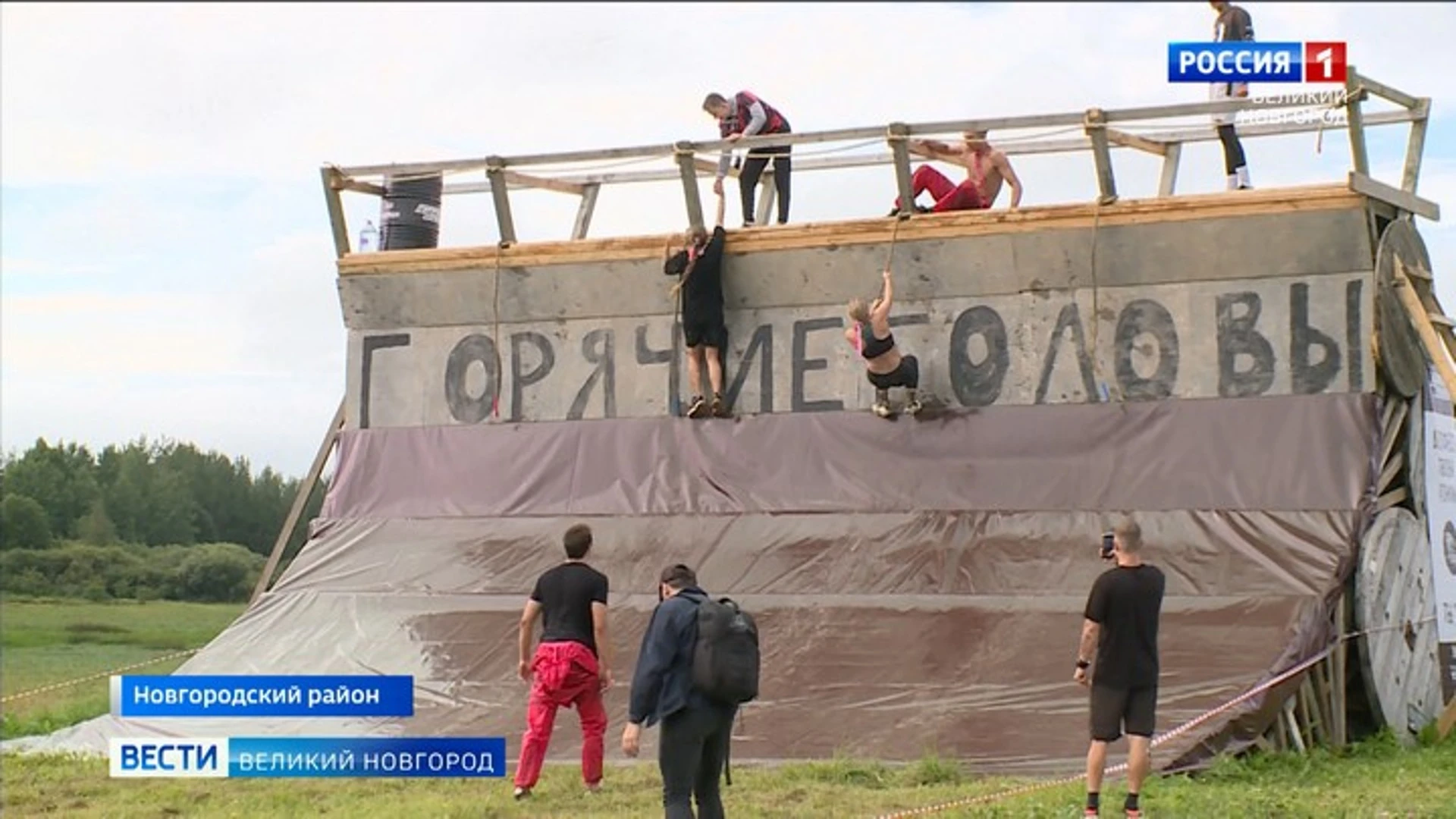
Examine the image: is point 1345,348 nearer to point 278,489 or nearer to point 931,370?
point 931,370

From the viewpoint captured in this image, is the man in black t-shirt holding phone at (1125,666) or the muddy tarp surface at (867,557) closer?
the man in black t-shirt holding phone at (1125,666)

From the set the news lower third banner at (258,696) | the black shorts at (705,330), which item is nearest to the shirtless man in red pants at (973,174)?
the black shorts at (705,330)

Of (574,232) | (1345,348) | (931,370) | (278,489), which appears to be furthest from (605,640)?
(278,489)

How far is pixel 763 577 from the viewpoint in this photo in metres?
16.4

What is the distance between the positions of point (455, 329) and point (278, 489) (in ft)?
70.7

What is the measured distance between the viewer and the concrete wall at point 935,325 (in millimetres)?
15438

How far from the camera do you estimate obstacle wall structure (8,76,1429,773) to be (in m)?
14.8

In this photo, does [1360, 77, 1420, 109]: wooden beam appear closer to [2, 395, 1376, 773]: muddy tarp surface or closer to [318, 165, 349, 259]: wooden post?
[2, 395, 1376, 773]: muddy tarp surface

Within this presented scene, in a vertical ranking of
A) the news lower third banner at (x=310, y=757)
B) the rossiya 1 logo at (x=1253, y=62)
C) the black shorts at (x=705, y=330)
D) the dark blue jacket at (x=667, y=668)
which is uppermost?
the rossiya 1 logo at (x=1253, y=62)

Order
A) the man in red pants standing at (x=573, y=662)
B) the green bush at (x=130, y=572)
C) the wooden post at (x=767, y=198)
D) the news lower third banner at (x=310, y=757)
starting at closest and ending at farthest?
the man in red pants standing at (x=573, y=662) < the news lower third banner at (x=310, y=757) < the wooden post at (x=767, y=198) < the green bush at (x=130, y=572)

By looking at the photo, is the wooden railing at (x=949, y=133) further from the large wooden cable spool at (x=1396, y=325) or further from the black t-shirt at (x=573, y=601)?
the black t-shirt at (x=573, y=601)

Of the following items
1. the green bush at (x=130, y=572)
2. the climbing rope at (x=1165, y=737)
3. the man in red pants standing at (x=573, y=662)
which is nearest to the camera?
the climbing rope at (x=1165, y=737)

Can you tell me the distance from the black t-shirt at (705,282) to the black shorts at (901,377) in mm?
1600

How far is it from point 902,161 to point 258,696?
675 cm
